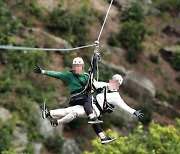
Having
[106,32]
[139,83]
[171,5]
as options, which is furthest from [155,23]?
[139,83]

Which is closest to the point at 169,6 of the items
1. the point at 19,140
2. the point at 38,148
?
the point at 38,148

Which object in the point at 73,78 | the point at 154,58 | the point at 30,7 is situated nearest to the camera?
the point at 73,78

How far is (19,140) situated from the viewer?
21.5 metres

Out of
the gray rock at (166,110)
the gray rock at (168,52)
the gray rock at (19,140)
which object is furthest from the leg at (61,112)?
the gray rock at (168,52)

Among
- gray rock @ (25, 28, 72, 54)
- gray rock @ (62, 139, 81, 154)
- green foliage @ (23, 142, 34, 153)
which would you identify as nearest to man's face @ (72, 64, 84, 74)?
green foliage @ (23, 142, 34, 153)

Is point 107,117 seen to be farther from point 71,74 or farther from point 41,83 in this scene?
point 71,74

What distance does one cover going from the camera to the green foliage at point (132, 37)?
29.2 metres

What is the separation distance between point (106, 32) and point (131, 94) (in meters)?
4.57

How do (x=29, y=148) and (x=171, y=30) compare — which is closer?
(x=29, y=148)

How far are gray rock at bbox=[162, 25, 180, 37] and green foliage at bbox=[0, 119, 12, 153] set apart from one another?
16.1m

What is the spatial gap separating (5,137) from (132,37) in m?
11.6

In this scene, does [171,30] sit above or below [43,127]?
above

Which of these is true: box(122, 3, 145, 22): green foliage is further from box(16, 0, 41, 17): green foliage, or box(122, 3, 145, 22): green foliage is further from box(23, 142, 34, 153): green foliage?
box(23, 142, 34, 153): green foliage

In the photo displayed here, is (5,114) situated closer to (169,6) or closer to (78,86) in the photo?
(78,86)
